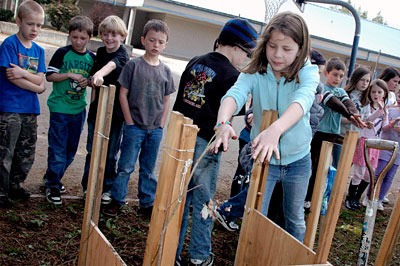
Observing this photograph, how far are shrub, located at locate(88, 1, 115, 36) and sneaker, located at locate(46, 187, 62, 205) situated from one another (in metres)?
20.0

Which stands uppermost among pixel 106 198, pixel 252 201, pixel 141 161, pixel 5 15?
pixel 5 15

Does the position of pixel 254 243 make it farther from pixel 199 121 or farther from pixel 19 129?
pixel 19 129

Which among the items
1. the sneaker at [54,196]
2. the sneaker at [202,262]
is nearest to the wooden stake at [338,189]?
the sneaker at [202,262]

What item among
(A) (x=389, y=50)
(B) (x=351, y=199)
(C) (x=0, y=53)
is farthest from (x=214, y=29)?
(C) (x=0, y=53)

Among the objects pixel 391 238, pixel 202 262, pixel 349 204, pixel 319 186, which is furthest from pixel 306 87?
pixel 349 204

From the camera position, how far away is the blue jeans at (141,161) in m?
3.87

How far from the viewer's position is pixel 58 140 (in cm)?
401

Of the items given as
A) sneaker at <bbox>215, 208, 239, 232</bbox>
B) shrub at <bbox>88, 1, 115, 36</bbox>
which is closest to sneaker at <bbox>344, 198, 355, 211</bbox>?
sneaker at <bbox>215, 208, 239, 232</bbox>

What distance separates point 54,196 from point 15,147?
535mm

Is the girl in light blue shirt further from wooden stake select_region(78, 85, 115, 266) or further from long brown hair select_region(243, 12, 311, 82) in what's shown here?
wooden stake select_region(78, 85, 115, 266)

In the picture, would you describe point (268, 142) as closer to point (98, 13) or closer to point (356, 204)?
point (356, 204)

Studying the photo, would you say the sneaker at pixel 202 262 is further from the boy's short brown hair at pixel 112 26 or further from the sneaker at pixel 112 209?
the boy's short brown hair at pixel 112 26

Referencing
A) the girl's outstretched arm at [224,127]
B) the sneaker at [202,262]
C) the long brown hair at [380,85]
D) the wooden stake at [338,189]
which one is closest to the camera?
the girl's outstretched arm at [224,127]

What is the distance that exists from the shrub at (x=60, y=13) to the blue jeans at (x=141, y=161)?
19.2 meters
